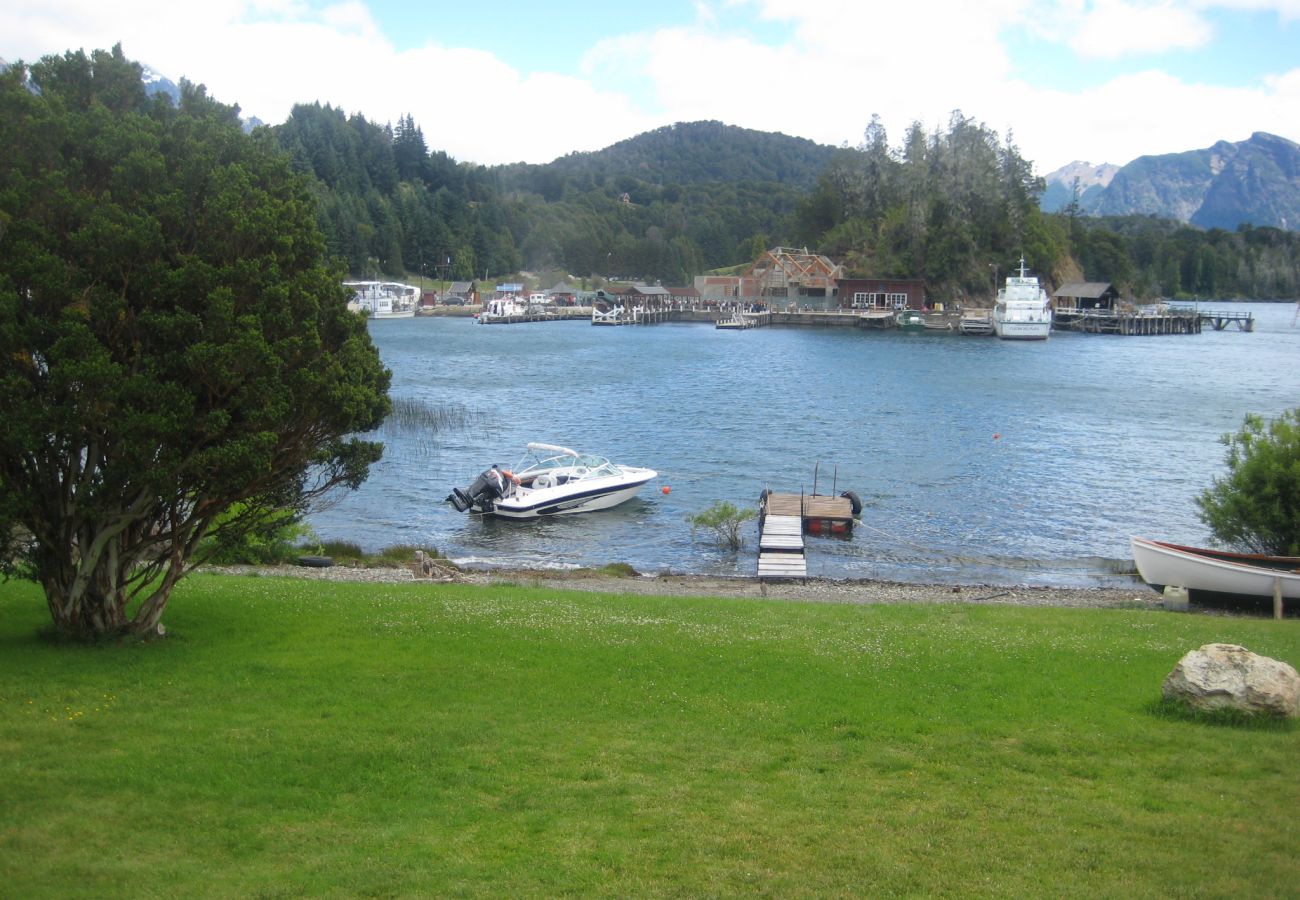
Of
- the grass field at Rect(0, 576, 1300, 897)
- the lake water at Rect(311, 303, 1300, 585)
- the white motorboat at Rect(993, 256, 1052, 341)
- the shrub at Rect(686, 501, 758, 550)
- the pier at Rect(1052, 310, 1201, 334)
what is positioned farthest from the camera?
the pier at Rect(1052, 310, 1201, 334)

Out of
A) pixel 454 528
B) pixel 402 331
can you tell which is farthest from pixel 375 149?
pixel 454 528

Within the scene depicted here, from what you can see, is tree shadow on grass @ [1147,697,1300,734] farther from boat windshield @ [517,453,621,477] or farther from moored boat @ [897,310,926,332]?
moored boat @ [897,310,926,332]

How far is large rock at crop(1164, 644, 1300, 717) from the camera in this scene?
33.6 ft

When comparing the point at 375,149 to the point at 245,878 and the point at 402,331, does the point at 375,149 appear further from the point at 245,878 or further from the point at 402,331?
the point at 245,878

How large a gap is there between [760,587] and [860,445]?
A: 26.8 meters

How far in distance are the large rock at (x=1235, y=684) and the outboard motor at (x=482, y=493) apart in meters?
25.8

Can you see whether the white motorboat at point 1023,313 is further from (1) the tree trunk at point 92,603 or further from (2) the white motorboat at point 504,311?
(1) the tree trunk at point 92,603

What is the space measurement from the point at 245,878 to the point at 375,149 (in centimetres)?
20312

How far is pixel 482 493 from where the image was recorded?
113 feet

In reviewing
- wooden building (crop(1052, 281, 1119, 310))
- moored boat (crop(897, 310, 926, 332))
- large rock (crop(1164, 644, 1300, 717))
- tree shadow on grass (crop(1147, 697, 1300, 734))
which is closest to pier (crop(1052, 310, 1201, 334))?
wooden building (crop(1052, 281, 1119, 310))

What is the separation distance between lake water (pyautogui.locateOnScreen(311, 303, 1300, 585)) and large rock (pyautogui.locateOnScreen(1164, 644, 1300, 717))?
16.9 metres

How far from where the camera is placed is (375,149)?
640 feet

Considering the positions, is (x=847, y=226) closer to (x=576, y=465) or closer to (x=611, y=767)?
(x=576, y=465)

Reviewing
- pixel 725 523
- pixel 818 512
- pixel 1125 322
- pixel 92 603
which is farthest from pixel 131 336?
pixel 1125 322
